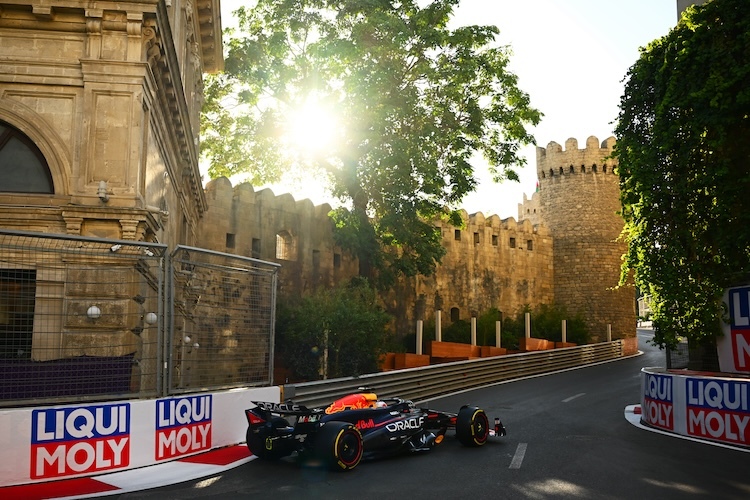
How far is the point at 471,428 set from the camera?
10.7 metres

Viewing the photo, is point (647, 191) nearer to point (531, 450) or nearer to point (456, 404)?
point (456, 404)

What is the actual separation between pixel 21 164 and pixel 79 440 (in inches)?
229

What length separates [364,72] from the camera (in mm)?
25000

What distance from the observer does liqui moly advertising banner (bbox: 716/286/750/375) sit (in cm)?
1439

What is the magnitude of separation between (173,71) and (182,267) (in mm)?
5697

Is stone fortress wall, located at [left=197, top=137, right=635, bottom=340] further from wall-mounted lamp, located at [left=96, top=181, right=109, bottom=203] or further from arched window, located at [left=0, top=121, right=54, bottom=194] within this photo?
wall-mounted lamp, located at [left=96, top=181, right=109, bottom=203]

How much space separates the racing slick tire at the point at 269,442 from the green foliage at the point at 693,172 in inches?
379

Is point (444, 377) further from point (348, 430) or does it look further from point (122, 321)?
point (348, 430)

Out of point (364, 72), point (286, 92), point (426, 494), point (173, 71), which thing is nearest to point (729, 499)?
point (426, 494)

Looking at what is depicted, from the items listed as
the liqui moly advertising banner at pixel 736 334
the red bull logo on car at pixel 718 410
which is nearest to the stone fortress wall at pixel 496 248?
the liqui moly advertising banner at pixel 736 334

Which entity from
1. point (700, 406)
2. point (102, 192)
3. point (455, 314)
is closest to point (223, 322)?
point (102, 192)

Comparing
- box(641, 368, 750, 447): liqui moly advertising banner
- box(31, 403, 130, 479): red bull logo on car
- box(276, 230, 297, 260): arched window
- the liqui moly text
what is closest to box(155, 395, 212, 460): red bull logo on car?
box(31, 403, 130, 479): red bull logo on car

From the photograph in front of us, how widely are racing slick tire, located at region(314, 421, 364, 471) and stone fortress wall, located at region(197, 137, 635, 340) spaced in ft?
57.7

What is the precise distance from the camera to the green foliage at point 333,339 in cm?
2152
